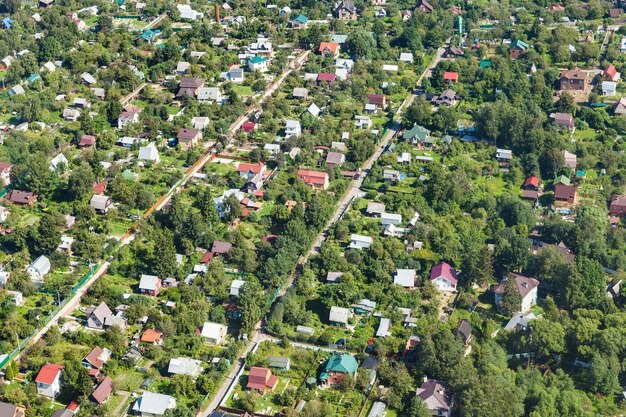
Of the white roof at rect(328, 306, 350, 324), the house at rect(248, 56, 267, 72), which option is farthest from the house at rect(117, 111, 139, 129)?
the white roof at rect(328, 306, 350, 324)

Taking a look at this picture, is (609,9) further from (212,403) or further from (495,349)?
(212,403)

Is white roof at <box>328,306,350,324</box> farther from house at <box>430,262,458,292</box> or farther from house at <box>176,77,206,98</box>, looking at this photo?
house at <box>176,77,206,98</box>

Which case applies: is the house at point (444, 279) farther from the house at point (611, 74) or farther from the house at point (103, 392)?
the house at point (611, 74)

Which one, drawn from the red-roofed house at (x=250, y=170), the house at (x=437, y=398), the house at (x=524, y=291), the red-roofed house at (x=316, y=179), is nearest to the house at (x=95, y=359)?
the house at (x=437, y=398)

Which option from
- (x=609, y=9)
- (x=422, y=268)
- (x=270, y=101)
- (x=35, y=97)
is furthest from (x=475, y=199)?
(x=609, y=9)

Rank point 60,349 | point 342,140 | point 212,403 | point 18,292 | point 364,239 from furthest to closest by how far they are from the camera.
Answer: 1. point 342,140
2. point 364,239
3. point 18,292
4. point 60,349
5. point 212,403

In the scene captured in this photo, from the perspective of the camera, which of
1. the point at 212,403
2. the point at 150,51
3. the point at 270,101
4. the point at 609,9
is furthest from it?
the point at 609,9
